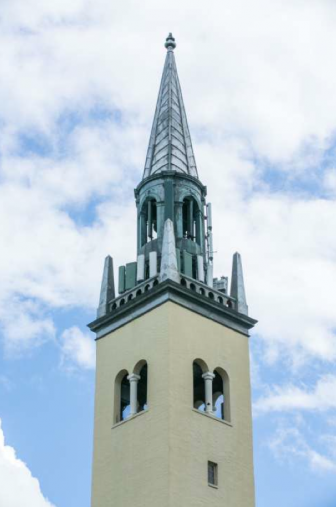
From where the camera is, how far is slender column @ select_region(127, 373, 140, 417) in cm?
4347

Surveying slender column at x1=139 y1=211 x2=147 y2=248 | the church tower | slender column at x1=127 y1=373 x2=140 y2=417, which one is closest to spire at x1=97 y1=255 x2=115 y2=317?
the church tower

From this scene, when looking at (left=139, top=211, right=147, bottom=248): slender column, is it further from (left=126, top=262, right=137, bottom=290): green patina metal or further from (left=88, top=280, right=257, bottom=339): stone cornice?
(left=88, top=280, right=257, bottom=339): stone cornice

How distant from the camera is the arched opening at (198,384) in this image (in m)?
44.2

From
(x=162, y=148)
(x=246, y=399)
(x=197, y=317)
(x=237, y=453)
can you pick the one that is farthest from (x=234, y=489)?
(x=162, y=148)

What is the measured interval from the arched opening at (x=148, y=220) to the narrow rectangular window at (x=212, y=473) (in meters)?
11.8

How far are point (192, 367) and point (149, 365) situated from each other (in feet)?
5.62

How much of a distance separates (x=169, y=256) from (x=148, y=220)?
462cm

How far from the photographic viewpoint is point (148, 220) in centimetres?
5000

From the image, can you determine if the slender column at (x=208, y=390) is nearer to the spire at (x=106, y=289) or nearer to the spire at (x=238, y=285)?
the spire at (x=238, y=285)

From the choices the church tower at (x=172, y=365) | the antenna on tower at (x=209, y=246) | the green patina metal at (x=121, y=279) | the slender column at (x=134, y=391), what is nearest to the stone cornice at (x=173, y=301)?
the church tower at (x=172, y=365)

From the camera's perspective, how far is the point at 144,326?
148 ft

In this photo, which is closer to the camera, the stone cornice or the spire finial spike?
the stone cornice

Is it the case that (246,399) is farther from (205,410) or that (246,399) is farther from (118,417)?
(118,417)

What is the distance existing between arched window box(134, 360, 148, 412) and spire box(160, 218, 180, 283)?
364cm
